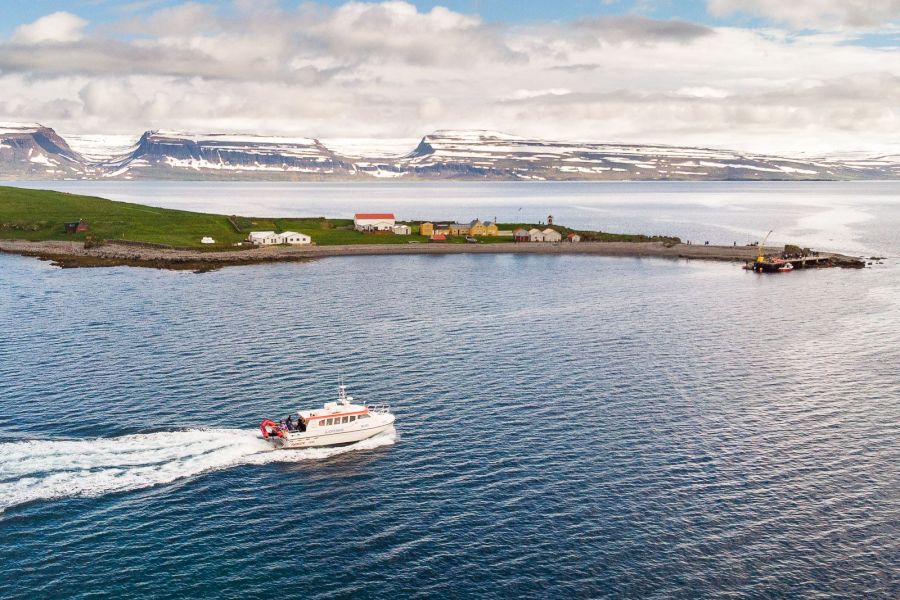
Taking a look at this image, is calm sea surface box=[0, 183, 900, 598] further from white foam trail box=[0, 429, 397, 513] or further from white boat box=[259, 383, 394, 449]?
white boat box=[259, 383, 394, 449]

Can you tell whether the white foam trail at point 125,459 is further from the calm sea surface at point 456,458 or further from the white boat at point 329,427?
the white boat at point 329,427

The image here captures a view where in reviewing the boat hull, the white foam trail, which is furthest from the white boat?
the white foam trail

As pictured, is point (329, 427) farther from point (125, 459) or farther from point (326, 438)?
point (125, 459)

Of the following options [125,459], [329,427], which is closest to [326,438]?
[329,427]

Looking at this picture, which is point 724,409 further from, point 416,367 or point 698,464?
point 416,367

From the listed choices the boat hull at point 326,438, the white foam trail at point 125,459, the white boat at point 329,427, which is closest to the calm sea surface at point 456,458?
the white foam trail at point 125,459

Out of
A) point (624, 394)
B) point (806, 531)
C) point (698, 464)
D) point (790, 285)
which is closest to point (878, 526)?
point (806, 531)
